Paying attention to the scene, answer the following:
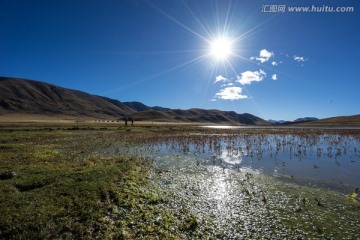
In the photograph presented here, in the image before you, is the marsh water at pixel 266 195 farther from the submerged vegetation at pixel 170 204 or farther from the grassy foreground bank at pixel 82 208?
the grassy foreground bank at pixel 82 208

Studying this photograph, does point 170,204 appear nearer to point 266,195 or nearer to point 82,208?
point 82,208

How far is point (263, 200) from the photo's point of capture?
16.4 metres

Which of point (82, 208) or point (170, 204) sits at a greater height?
point (82, 208)

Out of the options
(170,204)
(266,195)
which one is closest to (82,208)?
(170,204)

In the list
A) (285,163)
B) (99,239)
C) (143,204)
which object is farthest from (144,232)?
(285,163)

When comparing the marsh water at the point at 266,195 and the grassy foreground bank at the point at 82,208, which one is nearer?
the grassy foreground bank at the point at 82,208

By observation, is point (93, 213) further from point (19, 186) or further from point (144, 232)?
point (19, 186)

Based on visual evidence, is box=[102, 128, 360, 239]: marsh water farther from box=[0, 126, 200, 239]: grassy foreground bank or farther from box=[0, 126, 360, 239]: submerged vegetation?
box=[0, 126, 200, 239]: grassy foreground bank

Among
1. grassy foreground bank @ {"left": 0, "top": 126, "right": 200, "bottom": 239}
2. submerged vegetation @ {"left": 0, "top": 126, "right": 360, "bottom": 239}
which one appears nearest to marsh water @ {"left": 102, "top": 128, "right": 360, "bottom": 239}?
submerged vegetation @ {"left": 0, "top": 126, "right": 360, "bottom": 239}

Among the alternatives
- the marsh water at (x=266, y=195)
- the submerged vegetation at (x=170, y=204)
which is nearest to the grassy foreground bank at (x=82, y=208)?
the submerged vegetation at (x=170, y=204)

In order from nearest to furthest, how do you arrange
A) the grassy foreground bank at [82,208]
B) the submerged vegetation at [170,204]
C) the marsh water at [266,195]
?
the grassy foreground bank at [82,208] → the submerged vegetation at [170,204] → the marsh water at [266,195]

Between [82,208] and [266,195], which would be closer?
[82,208]

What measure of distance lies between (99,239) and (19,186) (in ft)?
32.7

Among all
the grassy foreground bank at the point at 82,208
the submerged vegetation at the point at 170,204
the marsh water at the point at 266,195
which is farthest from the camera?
the marsh water at the point at 266,195
